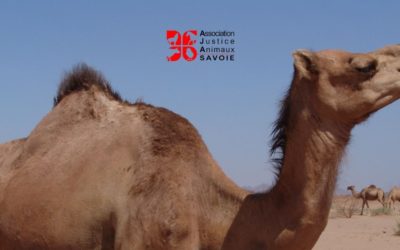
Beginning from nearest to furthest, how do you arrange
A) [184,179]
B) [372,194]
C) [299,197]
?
1. [299,197]
2. [184,179]
3. [372,194]

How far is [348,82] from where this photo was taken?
194 inches

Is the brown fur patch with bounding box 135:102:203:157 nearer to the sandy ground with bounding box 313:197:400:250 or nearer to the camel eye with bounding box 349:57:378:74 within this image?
the camel eye with bounding box 349:57:378:74

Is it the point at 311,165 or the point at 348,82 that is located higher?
the point at 348,82

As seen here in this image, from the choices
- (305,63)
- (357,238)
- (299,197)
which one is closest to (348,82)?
(305,63)

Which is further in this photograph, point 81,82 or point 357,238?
point 357,238

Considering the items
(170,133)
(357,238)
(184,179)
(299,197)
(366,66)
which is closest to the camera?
(299,197)

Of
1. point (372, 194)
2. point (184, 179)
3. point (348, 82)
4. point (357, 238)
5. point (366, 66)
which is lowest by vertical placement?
point (372, 194)

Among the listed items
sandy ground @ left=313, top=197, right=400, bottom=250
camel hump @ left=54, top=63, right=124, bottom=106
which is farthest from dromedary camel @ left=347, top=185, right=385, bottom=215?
camel hump @ left=54, top=63, right=124, bottom=106

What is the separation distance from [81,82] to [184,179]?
191 centimetres

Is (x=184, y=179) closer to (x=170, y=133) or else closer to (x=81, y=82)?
(x=170, y=133)

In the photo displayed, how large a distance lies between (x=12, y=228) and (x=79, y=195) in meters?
0.86

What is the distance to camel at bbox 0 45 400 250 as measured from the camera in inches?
189

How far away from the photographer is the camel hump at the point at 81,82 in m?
6.30

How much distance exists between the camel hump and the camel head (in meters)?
2.00
